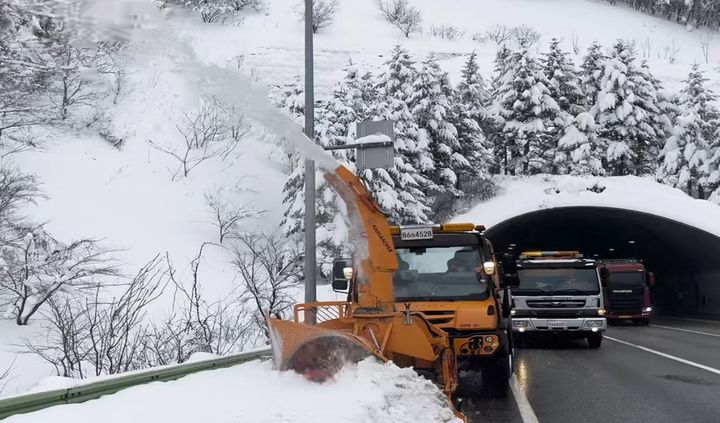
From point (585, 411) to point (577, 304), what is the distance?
9.32 meters

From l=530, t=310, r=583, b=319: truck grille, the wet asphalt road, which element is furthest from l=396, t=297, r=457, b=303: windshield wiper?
l=530, t=310, r=583, b=319: truck grille

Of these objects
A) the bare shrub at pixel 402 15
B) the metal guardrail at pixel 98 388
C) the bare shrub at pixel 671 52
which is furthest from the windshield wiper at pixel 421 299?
the bare shrub at pixel 671 52

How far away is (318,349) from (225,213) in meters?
→ 25.7

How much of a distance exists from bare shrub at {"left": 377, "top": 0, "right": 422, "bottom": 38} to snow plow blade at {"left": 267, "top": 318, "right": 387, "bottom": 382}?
8192 centimetres

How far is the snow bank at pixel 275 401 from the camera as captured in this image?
5055 mm

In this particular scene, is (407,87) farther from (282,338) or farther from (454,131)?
(282,338)

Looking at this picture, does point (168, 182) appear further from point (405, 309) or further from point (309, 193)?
point (405, 309)

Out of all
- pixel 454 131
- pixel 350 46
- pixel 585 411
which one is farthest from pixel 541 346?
pixel 350 46

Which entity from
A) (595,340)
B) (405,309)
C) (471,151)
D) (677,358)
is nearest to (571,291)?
(595,340)

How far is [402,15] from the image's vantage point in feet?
300

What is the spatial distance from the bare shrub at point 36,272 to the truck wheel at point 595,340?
1329 cm

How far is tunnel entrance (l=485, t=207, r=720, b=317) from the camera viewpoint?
30.7 m

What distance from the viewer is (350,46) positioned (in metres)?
68.5

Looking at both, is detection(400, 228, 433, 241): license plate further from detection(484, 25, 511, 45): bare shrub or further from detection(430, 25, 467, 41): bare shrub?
detection(484, 25, 511, 45): bare shrub
